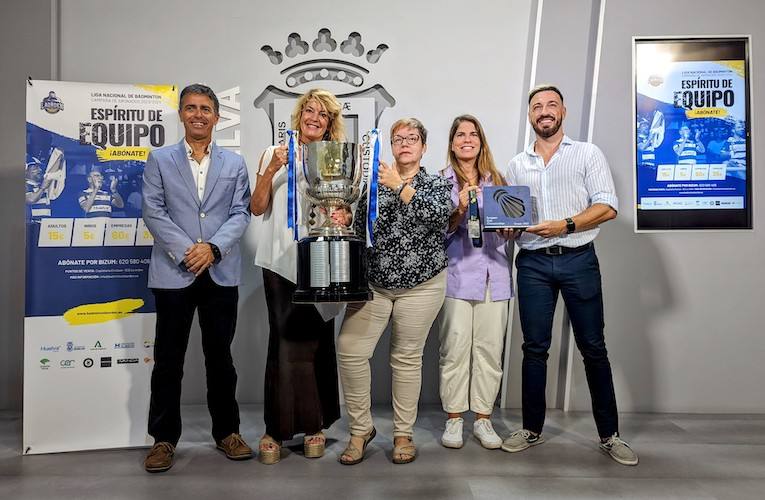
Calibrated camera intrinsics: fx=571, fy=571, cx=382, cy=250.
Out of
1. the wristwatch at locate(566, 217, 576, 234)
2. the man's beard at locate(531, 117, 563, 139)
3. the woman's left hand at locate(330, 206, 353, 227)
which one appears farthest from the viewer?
the man's beard at locate(531, 117, 563, 139)

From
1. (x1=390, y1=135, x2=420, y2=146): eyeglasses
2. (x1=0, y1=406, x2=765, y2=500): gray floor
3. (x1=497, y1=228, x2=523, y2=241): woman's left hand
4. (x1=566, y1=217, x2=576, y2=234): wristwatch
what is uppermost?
(x1=390, y1=135, x2=420, y2=146): eyeglasses

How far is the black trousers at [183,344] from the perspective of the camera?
2295 millimetres

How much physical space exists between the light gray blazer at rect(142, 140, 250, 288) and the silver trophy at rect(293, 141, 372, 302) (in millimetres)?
422

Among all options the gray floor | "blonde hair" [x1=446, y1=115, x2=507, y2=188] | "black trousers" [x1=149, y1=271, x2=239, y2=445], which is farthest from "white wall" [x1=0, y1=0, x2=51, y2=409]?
"blonde hair" [x1=446, y1=115, x2=507, y2=188]

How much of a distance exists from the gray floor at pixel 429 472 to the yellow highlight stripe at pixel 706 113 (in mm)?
1697

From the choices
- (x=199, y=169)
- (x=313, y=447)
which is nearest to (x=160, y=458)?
(x=313, y=447)

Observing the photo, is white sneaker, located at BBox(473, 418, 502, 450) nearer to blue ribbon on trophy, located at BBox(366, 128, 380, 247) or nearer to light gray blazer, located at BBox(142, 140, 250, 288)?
blue ribbon on trophy, located at BBox(366, 128, 380, 247)

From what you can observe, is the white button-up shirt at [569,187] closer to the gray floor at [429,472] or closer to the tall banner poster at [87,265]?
the gray floor at [429,472]

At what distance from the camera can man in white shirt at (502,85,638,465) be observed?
7.79 ft

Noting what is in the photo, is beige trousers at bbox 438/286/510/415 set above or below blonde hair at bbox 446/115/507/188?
below

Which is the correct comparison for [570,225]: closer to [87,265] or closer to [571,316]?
[571,316]

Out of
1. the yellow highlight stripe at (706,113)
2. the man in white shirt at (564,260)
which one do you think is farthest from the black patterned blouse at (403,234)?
the yellow highlight stripe at (706,113)

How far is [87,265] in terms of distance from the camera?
2559 millimetres

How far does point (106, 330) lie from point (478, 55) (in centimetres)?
245
